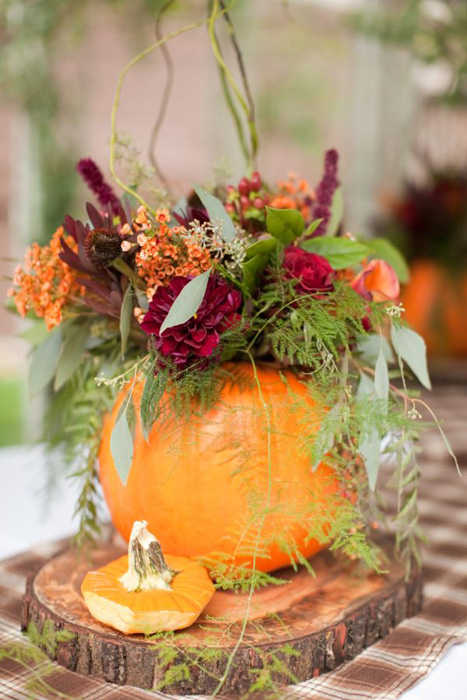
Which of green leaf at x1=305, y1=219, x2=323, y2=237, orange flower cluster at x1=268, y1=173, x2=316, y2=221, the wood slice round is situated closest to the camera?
the wood slice round

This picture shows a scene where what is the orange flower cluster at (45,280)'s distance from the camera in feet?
2.28

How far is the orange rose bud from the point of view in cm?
73

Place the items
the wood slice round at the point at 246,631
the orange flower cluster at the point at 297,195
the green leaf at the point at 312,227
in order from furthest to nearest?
the orange flower cluster at the point at 297,195
the green leaf at the point at 312,227
the wood slice round at the point at 246,631

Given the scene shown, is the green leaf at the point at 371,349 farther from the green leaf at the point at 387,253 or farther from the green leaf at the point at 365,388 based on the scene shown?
the green leaf at the point at 387,253

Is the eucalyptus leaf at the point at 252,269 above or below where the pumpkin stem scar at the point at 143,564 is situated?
above

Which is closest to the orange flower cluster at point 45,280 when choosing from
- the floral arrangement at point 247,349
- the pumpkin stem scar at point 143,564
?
the floral arrangement at point 247,349

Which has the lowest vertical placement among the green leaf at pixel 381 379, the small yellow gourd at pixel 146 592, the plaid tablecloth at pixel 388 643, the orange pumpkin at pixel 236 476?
the plaid tablecloth at pixel 388 643

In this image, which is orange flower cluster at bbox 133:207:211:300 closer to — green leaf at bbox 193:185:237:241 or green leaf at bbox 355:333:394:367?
green leaf at bbox 193:185:237:241

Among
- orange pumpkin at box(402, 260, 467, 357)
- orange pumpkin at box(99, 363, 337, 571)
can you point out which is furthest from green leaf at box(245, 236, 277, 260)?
orange pumpkin at box(402, 260, 467, 357)

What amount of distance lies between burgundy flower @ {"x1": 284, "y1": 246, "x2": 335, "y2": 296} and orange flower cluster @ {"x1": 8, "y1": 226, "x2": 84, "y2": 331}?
21cm

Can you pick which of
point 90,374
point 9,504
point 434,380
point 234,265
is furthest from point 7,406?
point 234,265

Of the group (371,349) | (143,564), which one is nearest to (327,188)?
(371,349)

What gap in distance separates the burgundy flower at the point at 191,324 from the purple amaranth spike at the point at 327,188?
0.18 metres

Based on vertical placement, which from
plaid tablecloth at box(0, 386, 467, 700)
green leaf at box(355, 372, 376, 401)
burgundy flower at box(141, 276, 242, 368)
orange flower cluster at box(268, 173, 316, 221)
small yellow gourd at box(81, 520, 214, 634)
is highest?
orange flower cluster at box(268, 173, 316, 221)
